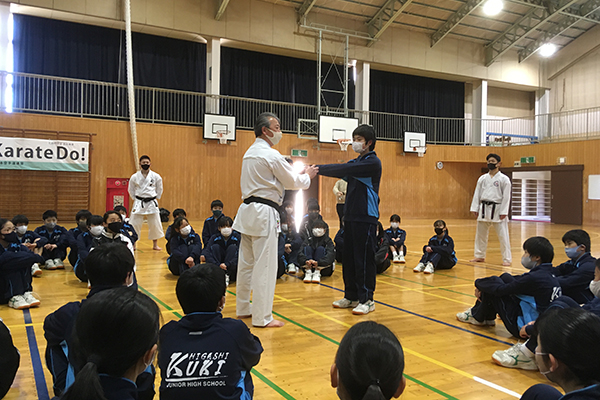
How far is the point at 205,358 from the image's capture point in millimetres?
1876

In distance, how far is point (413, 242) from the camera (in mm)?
10820

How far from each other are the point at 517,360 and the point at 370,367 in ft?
7.86

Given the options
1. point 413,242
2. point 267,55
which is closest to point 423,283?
point 413,242

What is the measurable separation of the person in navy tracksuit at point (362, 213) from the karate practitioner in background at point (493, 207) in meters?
4.19

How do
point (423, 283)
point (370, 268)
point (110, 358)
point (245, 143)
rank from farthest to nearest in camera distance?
1. point (245, 143)
2. point (423, 283)
3. point (370, 268)
4. point (110, 358)

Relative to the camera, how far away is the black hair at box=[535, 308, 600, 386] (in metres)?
1.41

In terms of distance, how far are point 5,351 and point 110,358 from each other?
585 mm

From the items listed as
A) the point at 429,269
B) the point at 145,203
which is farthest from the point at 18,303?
the point at 429,269

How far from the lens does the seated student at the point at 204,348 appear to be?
6.04 feet

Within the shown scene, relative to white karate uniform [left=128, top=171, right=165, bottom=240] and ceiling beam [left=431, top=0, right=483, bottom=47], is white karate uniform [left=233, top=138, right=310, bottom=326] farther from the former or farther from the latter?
ceiling beam [left=431, top=0, right=483, bottom=47]

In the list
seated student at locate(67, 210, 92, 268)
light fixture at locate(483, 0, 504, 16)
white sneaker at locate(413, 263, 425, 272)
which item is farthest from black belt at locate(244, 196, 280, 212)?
light fixture at locate(483, 0, 504, 16)

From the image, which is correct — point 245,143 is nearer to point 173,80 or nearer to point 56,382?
point 173,80

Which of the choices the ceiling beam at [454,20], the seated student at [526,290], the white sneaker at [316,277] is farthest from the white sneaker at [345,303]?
the ceiling beam at [454,20]

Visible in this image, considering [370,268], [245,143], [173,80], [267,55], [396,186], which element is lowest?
[370,268]
